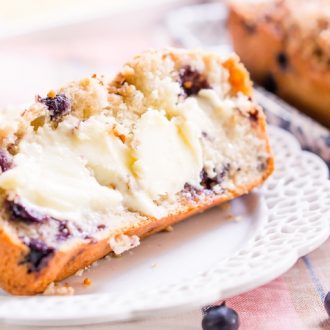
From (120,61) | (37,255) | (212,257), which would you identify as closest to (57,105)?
(37,255)

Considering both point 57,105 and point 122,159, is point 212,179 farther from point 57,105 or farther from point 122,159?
point 57,105

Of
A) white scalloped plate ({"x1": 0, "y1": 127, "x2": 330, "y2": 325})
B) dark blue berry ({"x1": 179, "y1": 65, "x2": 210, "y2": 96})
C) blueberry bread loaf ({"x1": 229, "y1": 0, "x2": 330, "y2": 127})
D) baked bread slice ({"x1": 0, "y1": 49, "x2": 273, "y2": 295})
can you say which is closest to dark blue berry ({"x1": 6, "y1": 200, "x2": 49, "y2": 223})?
baked bread slice ({"x1": 0, "y1": 49, "x2": 273, "y2": 295})

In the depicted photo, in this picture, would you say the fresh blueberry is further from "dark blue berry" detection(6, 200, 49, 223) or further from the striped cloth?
"dark blue berry" detection(6, 200, 49, 223)

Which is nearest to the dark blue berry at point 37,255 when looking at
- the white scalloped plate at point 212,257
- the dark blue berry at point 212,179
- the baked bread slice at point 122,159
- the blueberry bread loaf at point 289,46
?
Answer: the baked bread slice at point 122,159

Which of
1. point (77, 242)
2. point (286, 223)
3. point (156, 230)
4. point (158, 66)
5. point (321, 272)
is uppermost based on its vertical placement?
point (158, 66)

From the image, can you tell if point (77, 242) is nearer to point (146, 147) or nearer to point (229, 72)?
point (146, 147)

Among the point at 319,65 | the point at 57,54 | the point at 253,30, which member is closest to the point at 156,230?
the point at 319,65

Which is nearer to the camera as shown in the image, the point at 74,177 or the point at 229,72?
the point at 74,177
